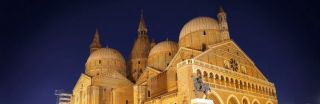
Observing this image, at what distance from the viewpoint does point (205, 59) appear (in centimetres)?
3192

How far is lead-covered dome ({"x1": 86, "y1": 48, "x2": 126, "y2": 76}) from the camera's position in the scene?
45.6 m

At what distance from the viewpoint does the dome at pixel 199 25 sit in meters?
38.1

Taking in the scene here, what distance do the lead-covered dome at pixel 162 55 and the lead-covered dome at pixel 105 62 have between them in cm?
619

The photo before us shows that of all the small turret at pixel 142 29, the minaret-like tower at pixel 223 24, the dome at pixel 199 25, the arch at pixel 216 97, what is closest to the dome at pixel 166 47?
the dome at pixel 199 25

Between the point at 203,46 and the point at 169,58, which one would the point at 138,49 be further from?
the point at 203,46

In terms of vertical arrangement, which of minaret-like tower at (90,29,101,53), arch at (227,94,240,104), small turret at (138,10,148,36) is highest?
small turret at (138,10,148,36)

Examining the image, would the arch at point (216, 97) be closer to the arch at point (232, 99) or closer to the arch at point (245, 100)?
the arch at point (232, 99)

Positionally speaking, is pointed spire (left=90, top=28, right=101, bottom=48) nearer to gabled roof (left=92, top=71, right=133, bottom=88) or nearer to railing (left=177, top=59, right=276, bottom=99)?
gabled roof (left=92, top=71, right=133, bottom=88)

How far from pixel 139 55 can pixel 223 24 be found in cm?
1513

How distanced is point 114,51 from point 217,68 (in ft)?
65.7

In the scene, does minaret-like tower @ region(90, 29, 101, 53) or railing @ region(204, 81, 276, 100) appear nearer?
railing @ region(204, 81, 276, 100)

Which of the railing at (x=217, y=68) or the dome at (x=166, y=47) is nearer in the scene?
the railing at (x=217, y=68)

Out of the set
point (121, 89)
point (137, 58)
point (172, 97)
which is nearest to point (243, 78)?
point (172, 97)

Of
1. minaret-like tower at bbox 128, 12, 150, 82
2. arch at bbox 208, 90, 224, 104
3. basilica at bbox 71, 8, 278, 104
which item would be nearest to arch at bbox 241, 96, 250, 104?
basilica at bbox 71, 8, 278, 104
